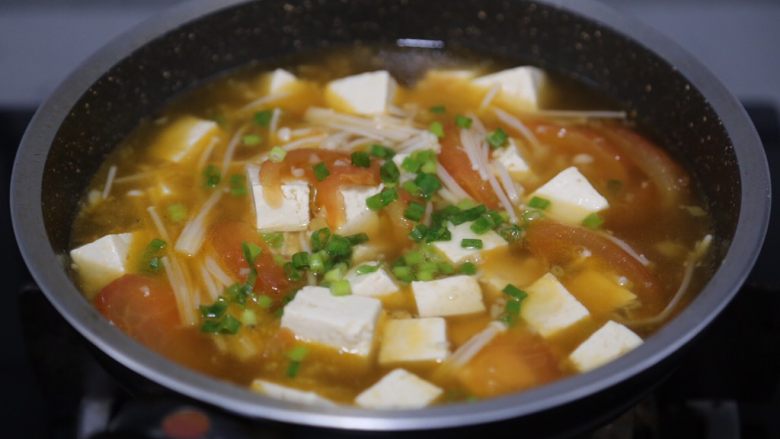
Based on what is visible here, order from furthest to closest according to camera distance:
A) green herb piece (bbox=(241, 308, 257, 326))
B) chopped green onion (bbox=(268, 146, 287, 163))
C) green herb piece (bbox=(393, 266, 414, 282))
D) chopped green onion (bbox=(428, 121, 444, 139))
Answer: chopped green onion (bbox=(428, 121, 444, 139))
chopped green onion (bbox=(268, 146, 287, 163))
green herb piece (bbox=(393, 266, 414, 282))
green herb piece (bbox=(241, 308, 257, 326))

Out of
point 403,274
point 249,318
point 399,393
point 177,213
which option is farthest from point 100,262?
point 399,393

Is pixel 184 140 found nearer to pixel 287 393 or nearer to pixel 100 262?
pixel 100 262

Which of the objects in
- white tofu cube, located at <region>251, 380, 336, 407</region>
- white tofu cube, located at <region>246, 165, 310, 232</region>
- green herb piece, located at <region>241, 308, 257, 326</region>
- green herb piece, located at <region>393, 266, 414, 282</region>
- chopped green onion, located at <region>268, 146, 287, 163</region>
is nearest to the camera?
white tofu cube, located at <region>251, 380, 336, 407</region>

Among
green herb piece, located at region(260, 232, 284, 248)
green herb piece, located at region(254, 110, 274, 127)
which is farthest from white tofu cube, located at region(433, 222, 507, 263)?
green herb piece, located at region(254, 110, 274, 127)

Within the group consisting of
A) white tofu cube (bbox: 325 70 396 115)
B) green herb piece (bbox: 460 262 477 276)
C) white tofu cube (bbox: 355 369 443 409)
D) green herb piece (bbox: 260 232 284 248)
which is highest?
white tofu cube (bbox: 325 70 396 115)

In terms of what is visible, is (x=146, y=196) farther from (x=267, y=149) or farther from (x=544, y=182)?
(x=544, y=182)

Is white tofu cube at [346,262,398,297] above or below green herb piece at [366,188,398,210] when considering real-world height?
below

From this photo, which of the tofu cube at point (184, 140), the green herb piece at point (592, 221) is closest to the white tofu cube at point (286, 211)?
the tofu cube at point (184, 140)

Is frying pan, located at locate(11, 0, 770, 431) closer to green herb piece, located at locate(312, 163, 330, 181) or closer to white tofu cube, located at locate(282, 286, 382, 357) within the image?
white tofu cube, located at locate(282, 286, 382, 357)
